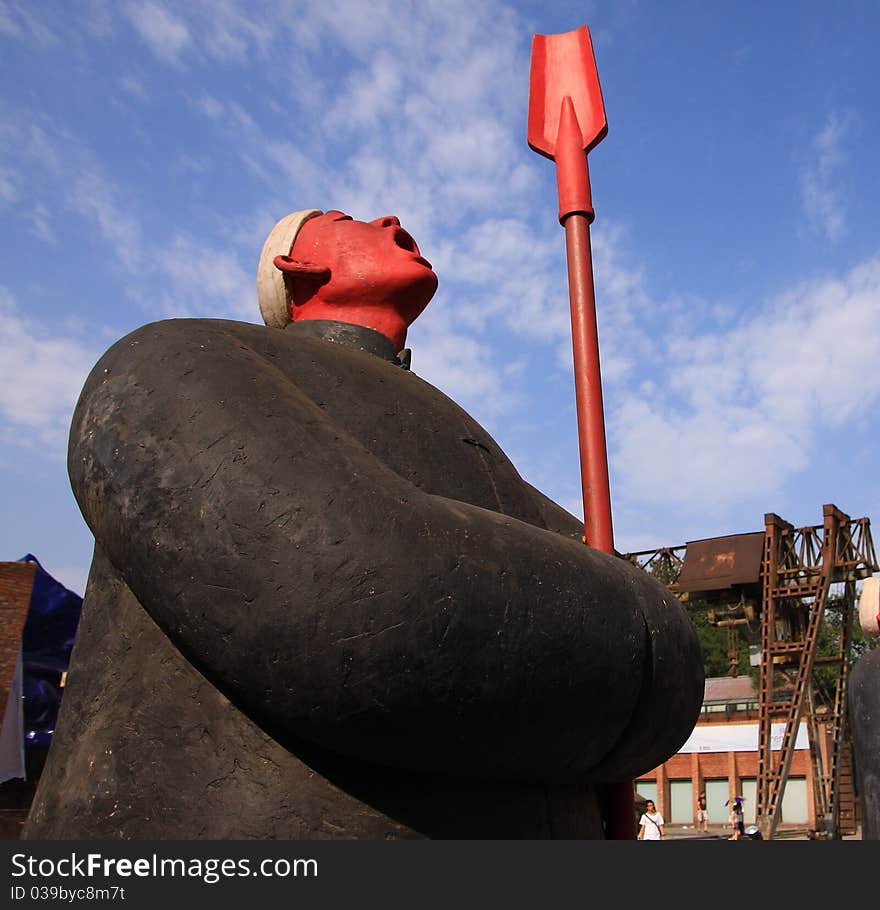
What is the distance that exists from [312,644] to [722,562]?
24440mm

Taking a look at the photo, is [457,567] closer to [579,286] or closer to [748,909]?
[748,909]

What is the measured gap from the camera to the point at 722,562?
24.6 m

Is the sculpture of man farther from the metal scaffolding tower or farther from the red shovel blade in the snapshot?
the metal scaffolding tower

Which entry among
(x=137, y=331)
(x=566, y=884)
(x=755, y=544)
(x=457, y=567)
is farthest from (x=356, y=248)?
(x=755, y=544)

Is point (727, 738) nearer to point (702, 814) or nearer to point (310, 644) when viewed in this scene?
point (702, 814)

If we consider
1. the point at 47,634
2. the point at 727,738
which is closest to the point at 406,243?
the point at 47,634

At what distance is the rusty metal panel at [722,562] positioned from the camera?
78.1ft

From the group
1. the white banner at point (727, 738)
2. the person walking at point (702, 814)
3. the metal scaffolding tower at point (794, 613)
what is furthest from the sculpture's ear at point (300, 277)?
the person walking at point (702, 814)

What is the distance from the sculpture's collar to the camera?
7.89 ft

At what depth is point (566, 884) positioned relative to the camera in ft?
4.90

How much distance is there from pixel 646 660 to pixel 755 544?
23820 mm

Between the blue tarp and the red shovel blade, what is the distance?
38.2ft

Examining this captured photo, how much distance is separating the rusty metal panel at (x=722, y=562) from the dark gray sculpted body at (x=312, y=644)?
75.4 ft

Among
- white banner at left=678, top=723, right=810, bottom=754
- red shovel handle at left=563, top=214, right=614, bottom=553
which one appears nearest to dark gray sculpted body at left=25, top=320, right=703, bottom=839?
red shovel handle at left=563, top=214, right=614, bottom=553
